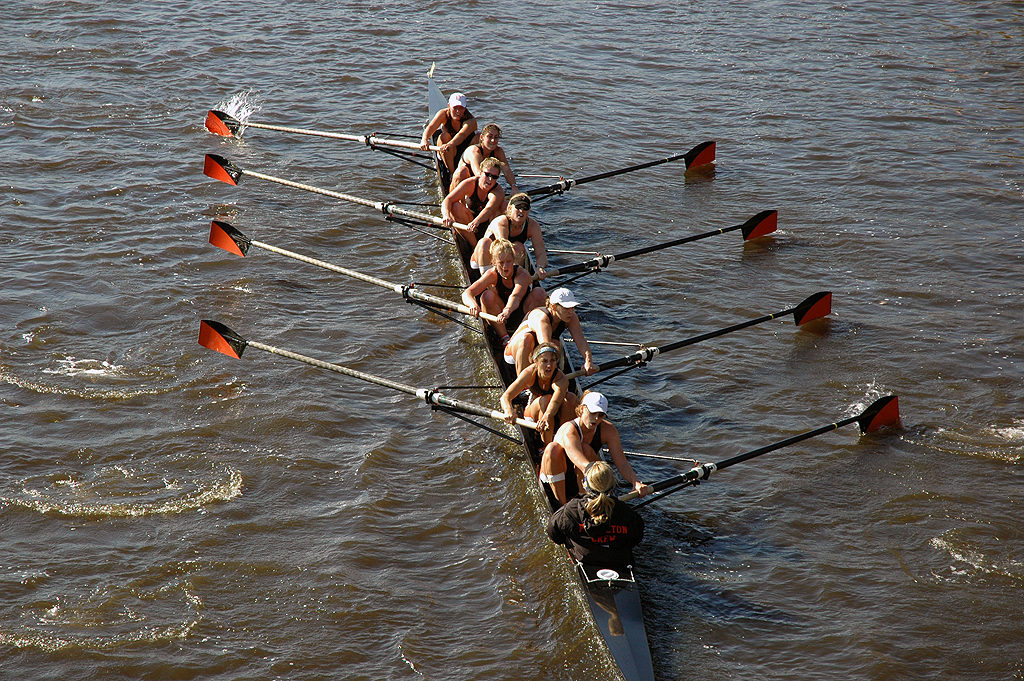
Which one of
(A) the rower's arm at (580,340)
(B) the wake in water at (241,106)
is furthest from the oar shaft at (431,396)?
(B) the wake in water at (241,106)

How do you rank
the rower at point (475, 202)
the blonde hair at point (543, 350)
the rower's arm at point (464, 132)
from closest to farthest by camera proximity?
the blonde hair at point (543, 350)
the rower at point (475, 202)
the rower's arm at point (464, 132)

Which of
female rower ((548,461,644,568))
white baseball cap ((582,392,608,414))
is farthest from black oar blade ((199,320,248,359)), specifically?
female rower ((548,461,644,568))

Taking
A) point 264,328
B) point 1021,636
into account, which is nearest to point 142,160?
point 264,328

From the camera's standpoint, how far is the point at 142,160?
596 inches

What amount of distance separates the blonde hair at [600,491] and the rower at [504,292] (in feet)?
10.2

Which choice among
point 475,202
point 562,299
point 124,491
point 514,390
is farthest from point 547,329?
point 124,491

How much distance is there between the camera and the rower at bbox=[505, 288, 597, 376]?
28.8 ft

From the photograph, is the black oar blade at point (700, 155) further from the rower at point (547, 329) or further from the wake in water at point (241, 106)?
the wake in water at point (241, 106)

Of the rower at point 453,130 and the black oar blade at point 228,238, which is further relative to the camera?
the rower at point 453,130

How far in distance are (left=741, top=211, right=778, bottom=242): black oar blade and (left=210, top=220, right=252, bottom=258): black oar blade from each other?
7149 millimetres

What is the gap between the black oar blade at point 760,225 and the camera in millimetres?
13031

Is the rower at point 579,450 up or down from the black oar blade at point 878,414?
up

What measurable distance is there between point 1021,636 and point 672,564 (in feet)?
9.25

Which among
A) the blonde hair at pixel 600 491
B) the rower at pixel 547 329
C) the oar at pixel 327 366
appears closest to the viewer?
Result: the blonde hair at pixel 600 491
